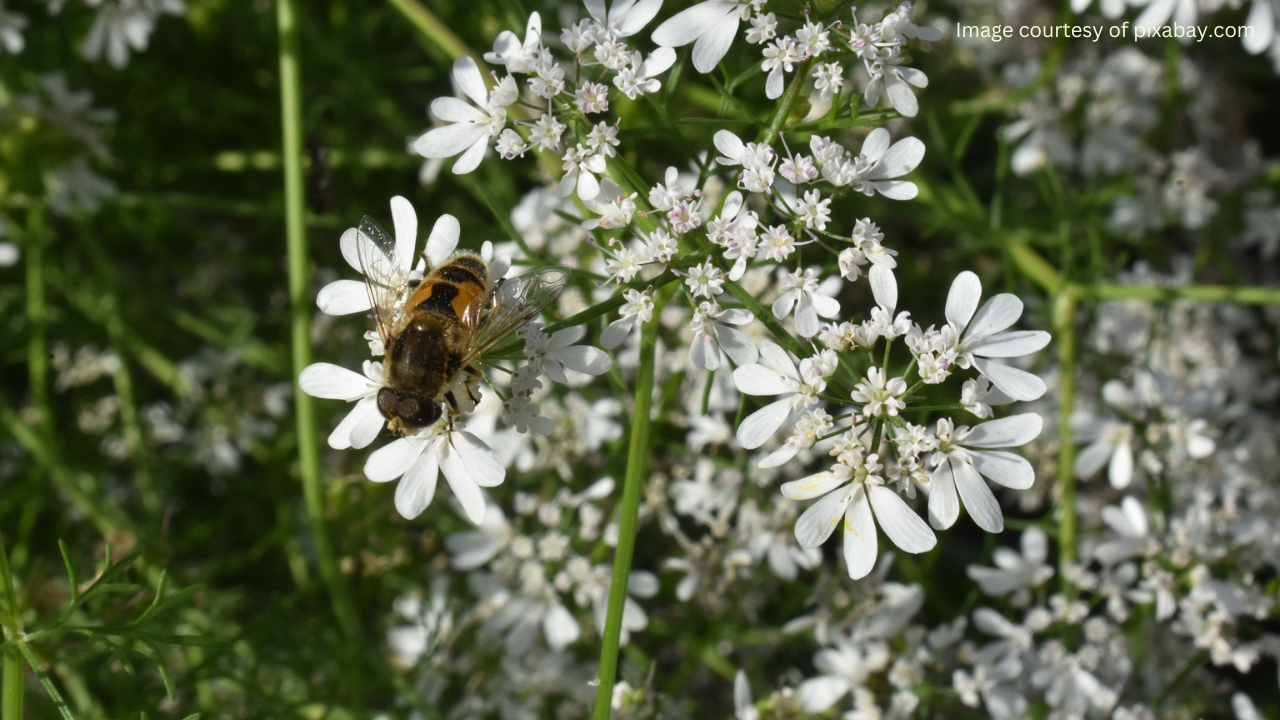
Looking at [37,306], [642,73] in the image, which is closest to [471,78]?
[642,73]

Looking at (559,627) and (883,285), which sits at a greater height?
(883,285)

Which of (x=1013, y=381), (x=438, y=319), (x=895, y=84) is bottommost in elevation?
(x=1013, y=381)

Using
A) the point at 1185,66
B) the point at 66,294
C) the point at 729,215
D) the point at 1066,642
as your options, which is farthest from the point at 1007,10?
the point at 66,294

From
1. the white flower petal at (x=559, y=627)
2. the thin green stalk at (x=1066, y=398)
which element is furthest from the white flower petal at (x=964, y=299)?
the white flower petal at (x=559, y=627)

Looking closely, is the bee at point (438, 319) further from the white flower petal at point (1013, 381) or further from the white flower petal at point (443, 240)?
the white flower petal at point (1013, 381)

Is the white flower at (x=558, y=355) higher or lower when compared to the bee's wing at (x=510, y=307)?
lower

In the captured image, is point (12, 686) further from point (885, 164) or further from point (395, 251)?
point (885, 164)
